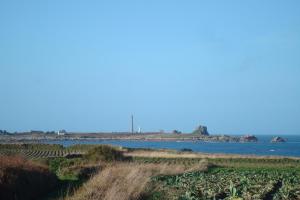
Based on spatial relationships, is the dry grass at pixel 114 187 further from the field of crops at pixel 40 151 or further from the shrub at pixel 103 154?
the field of crops at pixel 40 151

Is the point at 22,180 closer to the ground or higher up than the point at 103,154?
closer to the ground

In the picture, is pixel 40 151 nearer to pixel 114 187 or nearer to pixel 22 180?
pixel 22 180

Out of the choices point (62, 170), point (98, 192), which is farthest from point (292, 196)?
point (62, 170)

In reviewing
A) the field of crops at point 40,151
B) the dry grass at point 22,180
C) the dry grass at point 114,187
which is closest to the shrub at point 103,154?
the field of crops at point 40,151

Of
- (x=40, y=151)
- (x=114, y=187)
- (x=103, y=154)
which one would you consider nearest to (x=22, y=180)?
(x=114, y=187)

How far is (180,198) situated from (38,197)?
8376mm

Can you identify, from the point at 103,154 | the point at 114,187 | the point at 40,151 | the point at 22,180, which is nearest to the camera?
the point at 114,187

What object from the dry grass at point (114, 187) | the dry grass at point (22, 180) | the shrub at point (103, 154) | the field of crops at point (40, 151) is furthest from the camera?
the field of crops at point (40, 151)

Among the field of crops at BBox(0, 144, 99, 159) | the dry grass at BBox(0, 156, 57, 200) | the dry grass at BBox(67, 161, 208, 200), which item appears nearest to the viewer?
the dry grass at BBox(67, 161, 208, 200)

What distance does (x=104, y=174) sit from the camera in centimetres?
2069

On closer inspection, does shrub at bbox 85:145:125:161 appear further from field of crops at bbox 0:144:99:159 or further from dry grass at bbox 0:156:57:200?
dry grass at bbox 0:156:57:200

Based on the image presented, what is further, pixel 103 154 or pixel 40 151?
pixel 40 151

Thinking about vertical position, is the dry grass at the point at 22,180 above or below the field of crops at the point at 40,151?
below

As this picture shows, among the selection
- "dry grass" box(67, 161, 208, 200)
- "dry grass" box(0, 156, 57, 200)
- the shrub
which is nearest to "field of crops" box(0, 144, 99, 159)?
the shrub
